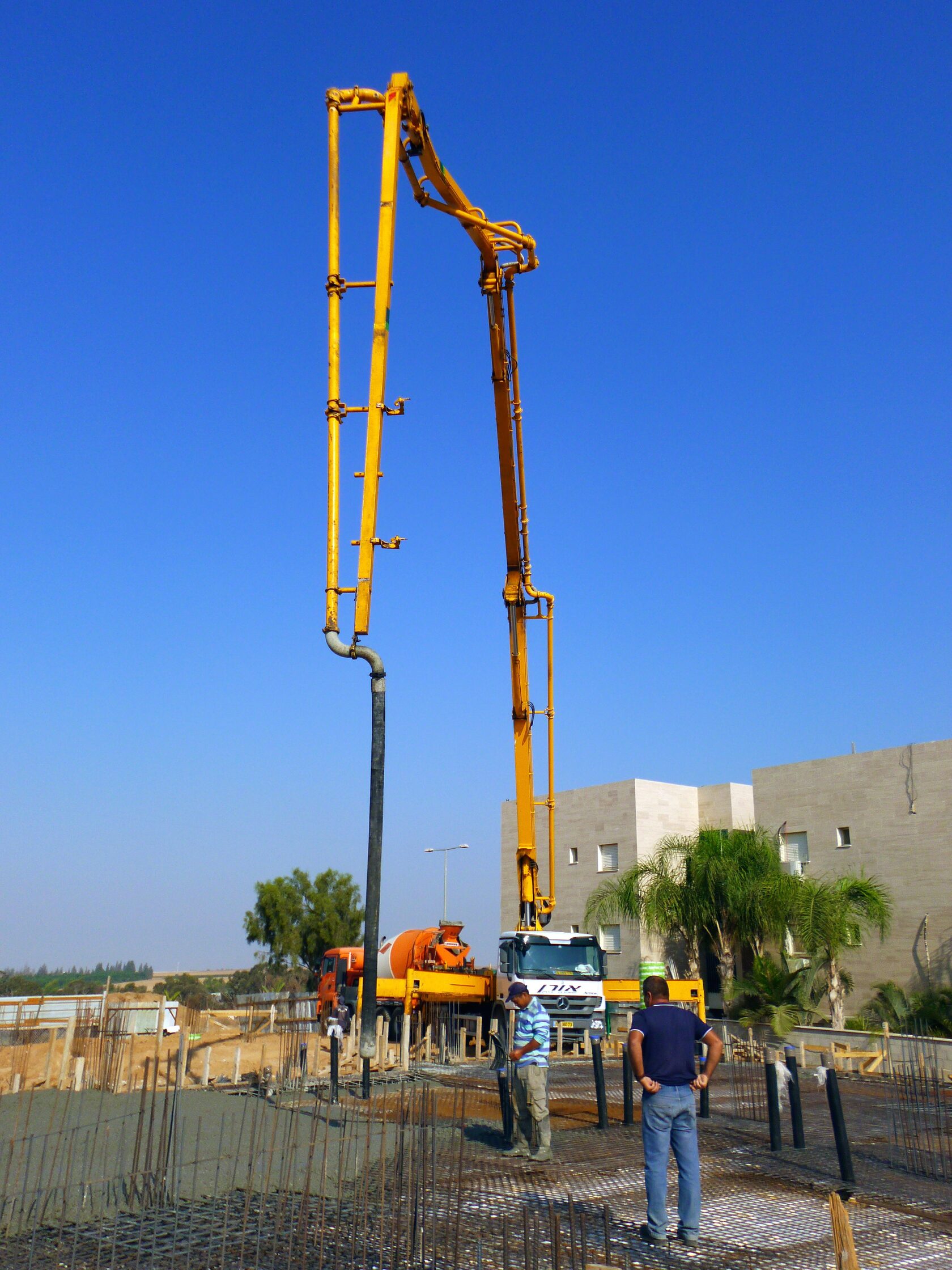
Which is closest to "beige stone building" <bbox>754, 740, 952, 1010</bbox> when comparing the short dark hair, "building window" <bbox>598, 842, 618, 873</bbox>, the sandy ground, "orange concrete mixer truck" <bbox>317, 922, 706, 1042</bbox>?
"building window" <bbox>598, 842, 618, 873</bbox>

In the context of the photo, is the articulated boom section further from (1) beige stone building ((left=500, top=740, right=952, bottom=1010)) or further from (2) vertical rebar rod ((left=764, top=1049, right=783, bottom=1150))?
(1) beige stone building ((left=500, top=740, right=952, bottom=1010))

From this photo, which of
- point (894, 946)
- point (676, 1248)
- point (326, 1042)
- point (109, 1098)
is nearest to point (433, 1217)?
point (676, 1248)

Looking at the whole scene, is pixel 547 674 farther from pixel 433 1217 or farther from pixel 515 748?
pixel 433 1217

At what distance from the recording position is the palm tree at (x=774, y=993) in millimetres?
28438

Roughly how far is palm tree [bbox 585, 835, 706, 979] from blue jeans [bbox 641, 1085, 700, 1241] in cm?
2593

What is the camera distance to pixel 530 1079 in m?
9.86

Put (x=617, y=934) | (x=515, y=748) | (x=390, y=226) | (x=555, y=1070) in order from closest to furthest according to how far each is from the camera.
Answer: (x=390, y=226)
(x=555, y=1070)
(x=515, y=748)
(x=617, y=934)

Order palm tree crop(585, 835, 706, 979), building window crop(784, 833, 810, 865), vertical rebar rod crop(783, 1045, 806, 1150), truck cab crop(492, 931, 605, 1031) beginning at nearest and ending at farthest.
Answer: vertical rebar rod crop(783, 1045, 806, 1150), truck cab crop(492, 931, 605, 1031), palm tree crop(585, 835, 706, 979), building window crop(784, 833, 810, 865)

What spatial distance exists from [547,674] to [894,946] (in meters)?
15.7

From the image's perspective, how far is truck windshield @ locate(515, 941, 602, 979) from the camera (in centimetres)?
1978

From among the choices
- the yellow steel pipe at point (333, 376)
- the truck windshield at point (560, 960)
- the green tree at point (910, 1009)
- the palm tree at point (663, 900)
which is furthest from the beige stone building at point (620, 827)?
the yellow steel pipe at point (333, 376)

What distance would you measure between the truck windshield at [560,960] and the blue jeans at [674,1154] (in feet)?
41.0

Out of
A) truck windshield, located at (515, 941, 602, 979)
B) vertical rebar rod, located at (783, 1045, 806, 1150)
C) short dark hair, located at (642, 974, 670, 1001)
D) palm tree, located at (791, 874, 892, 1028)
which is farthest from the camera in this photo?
palm tree, located at (791, 874, 892, 1028)

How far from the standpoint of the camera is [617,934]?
3897 centimetres
